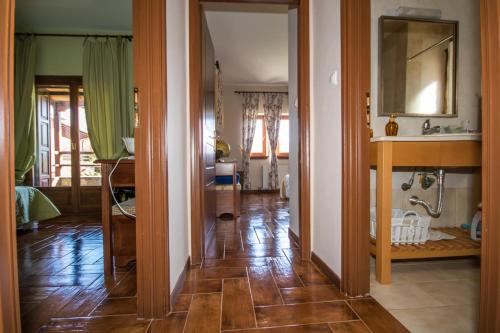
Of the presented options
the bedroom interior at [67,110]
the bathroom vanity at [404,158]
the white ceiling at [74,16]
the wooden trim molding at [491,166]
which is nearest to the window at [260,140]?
the bedroom interior at [67,110]

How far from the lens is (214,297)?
136 centimetres

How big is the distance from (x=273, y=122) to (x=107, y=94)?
3.75 m

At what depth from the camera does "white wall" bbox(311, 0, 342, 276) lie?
58.2 inches

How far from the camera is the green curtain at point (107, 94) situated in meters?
3.67

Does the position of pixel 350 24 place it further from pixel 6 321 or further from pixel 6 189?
pixel 6 321

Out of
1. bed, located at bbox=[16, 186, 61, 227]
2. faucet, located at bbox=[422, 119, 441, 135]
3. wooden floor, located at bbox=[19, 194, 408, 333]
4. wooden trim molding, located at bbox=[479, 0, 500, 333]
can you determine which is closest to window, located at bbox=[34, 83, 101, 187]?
bed, located at bbox=[16, 186, 61, 227]

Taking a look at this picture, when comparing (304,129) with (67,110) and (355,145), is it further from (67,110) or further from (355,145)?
(67,110)

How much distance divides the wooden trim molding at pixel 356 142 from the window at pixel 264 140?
5.11 meters

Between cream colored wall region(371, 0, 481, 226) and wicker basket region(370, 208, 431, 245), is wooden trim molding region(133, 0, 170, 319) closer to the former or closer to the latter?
wicker basket region(370, 208, 431, 245)

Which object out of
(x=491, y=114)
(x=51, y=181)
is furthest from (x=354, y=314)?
(x=51, y=181)

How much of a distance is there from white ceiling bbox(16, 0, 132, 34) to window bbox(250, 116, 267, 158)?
3533 mm

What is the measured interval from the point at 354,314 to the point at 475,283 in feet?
2.83

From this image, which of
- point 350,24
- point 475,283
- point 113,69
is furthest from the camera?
point 113,69

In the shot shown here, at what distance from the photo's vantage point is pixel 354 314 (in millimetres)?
1189
